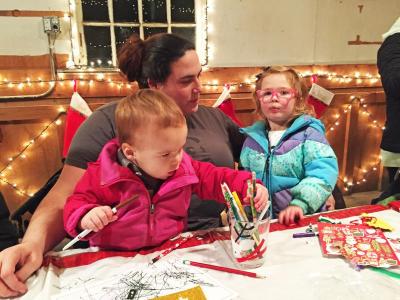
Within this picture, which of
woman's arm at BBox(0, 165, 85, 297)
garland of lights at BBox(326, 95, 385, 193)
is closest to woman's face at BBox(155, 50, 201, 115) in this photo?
woman's arm at BBox(0, 165, 85, 297)

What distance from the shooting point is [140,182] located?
1.00 meters

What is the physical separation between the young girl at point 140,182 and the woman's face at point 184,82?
389mm

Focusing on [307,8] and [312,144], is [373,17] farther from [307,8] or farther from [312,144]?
[312,144]

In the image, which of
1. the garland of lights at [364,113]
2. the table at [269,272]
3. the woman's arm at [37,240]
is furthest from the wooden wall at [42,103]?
the table at [269,272]

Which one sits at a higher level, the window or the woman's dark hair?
the window

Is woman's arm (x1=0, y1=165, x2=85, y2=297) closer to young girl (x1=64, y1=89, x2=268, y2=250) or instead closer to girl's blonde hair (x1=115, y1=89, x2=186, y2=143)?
young girl (x1=64, y1=89, x2=268, y2=250)

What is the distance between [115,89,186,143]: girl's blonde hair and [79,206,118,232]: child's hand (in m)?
0.22

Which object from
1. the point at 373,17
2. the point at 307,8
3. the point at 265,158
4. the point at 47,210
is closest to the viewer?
the point at 47,210

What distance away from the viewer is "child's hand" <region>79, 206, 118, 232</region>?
0.88 meters

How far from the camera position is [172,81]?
1.40m

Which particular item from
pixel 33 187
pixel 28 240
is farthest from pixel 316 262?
pixel 33 187

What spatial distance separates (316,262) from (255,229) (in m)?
0.18

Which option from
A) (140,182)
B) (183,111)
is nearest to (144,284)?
(140,182)

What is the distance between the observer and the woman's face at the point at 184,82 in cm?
139
